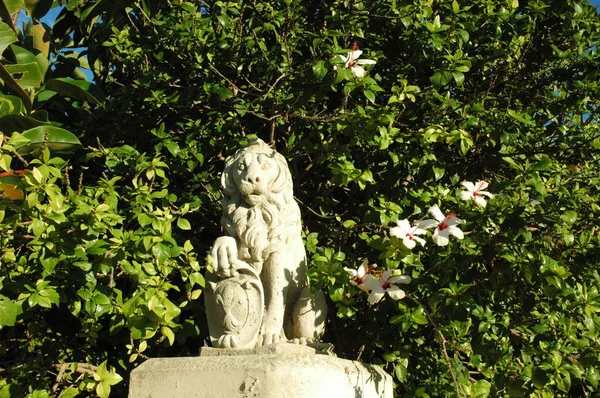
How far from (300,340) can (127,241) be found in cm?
96

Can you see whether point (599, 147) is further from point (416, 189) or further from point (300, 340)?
point (300, 340)

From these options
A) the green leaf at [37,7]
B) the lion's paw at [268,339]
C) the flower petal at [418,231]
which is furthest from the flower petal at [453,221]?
the green leaf at [37,7]

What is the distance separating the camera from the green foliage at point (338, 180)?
3715 millimetres

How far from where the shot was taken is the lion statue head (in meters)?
3.73

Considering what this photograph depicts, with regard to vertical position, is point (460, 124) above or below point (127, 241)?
above

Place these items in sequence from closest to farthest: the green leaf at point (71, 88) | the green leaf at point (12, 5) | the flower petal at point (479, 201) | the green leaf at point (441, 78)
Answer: the flower petal at point (479, 201)
the green leaf at point (441, 78)
the green leaf at point (12, 5)
the green leaf at point (71, 88)

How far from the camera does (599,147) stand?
178 inches

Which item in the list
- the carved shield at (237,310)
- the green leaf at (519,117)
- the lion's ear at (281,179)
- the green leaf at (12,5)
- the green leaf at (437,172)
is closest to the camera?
the carved shield at (237,310)

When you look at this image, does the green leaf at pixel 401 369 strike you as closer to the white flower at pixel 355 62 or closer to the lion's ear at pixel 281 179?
the lion's ear at pixel 281 179

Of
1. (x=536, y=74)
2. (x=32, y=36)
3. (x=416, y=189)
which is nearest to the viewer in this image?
(x=416, y=189)

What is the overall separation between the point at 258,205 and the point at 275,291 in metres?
0.43

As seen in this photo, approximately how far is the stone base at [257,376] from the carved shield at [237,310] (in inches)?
3.3

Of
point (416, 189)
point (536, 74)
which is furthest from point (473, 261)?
point (536, 74)

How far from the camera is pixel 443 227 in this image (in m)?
3.70
